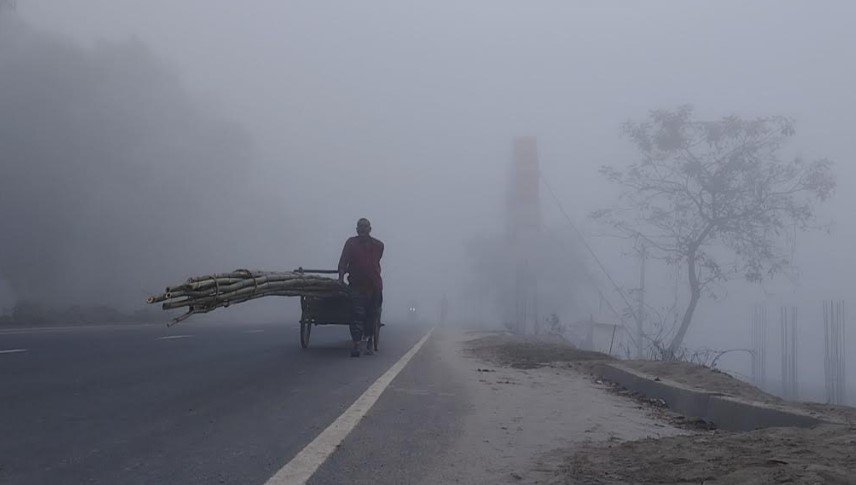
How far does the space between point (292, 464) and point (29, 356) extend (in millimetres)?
8288

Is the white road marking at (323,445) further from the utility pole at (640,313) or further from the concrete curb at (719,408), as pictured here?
the utility pole at (640,313)

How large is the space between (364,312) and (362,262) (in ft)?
3.11

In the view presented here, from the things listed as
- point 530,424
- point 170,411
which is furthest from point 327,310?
point 530,424

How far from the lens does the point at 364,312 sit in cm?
1537

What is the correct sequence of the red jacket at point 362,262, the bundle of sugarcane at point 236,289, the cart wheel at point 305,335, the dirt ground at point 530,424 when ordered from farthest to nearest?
the cart wheel at point 305,335
the red jacket at point 362,262
the bundle of sugarcane at point 236,289
the dirt ground at point 530,424

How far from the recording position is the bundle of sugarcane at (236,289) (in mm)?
9570

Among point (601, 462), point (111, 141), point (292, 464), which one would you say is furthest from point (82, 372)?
point (111, 141)

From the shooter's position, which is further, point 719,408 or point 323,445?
point 719,408

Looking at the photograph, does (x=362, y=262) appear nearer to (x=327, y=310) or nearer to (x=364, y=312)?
(x=364, y=312)

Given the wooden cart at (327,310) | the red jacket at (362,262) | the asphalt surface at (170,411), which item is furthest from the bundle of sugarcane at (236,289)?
the asphalt surface at (170,411)

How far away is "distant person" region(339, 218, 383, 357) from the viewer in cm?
1502

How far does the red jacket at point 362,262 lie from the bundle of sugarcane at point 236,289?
1.40 feet

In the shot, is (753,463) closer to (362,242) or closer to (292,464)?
(292,464)

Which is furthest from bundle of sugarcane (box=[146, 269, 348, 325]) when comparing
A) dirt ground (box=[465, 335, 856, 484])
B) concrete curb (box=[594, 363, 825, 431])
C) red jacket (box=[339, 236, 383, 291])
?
concrete curb (box=[594, 363, 825, 431])
